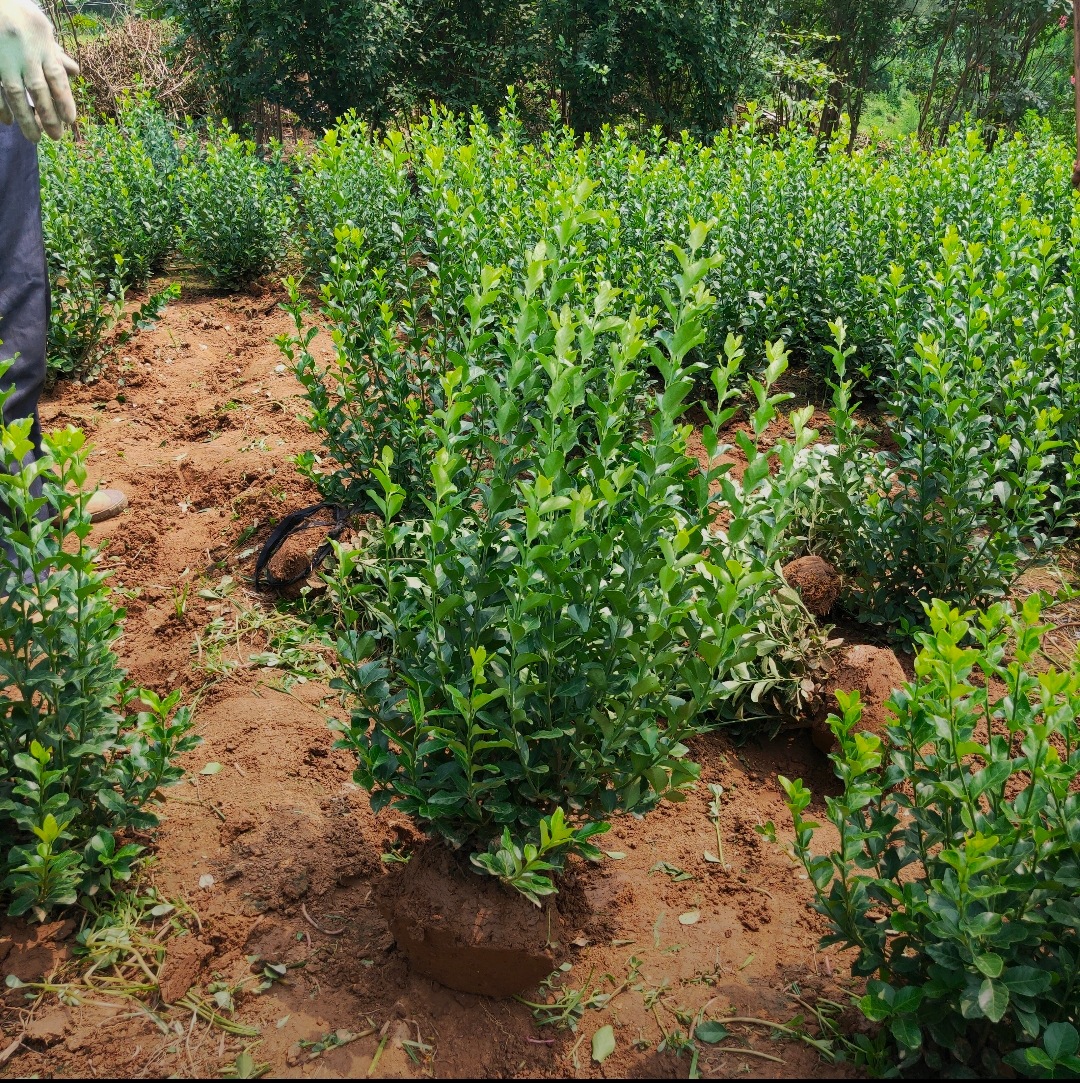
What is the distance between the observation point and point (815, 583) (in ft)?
10.8

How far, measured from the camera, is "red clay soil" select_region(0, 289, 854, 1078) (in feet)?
6.54

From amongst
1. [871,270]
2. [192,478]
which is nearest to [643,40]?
[871,270]

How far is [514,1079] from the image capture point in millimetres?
1970

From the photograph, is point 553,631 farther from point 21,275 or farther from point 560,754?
point 21,275

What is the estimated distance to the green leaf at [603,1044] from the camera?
2.00 meters

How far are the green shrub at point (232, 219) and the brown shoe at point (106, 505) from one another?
3.02 metres

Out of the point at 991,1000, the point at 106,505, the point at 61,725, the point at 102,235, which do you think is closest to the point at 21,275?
the point at 106,505

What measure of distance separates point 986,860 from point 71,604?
1.90 meters

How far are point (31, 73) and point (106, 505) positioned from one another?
72.3 inches

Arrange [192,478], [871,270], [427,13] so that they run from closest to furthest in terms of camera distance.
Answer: [192,478] → [871,270] → [427,13]

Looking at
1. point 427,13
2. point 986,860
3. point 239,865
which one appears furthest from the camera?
point 427,13

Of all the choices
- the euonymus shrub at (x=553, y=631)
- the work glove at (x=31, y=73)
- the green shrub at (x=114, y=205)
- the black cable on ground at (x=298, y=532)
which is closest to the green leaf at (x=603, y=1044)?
the euonymus shrub at (x=553, y=631)

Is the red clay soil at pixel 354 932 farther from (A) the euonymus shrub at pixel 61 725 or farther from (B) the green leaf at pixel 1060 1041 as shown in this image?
(B) the green leaf at pixel 1060 1041

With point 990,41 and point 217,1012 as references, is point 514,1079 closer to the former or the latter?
point 217,1012
